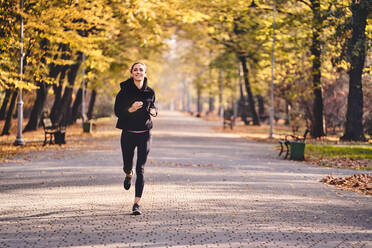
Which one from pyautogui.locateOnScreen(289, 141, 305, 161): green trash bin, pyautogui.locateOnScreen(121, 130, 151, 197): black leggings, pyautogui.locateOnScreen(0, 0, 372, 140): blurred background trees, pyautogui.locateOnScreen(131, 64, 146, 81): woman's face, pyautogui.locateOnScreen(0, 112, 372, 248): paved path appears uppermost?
pyautogui.locateOnScreen(0, 0, 372, 140): blurred background trees

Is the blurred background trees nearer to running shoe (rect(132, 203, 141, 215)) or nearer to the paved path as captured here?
the paved path

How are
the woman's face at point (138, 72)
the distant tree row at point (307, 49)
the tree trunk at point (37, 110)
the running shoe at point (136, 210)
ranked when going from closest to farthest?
1. the woman's face at point (138, 72)
2. the running shoe at point (136, 210)
3. the distant tree row at point (307, 49)
4. the tree trunk at point (37, 110)

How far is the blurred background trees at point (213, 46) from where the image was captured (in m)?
19.6

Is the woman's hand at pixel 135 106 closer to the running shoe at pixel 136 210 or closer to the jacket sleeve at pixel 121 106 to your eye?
the jacket sleeve at pixel 121 106

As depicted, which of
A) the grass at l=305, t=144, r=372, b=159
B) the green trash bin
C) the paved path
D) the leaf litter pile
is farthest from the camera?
the grass at l=305, t=144, r=372, b=159

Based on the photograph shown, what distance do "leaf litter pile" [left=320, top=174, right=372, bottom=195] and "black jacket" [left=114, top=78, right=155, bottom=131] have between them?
16.6ft

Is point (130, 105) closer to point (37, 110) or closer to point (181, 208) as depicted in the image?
point (181, 208)

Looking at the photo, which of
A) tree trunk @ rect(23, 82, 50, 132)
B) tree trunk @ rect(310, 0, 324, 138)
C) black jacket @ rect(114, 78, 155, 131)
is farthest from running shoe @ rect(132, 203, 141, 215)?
tree trunk @ rect(23, 82, 50, 132)

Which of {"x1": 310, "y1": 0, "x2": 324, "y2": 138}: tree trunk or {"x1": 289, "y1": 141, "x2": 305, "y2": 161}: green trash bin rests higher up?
{"x1": 310, "y1": 0, "x2": 324, "y2": 138}: tree trunk

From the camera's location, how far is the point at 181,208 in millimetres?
8383

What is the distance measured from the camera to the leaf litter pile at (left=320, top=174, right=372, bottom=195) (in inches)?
438

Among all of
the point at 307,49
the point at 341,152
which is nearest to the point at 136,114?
the point at 341,152

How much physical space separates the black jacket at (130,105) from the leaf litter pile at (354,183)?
16.6ft

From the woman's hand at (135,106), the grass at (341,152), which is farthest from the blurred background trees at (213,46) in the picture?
the woman's hand at (135,106)
